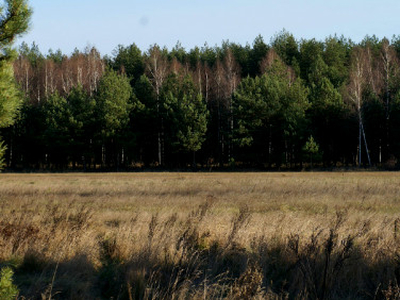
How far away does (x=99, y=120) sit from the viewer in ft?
182

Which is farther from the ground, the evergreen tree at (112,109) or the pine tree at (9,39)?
the evergreen tree at (112,109)

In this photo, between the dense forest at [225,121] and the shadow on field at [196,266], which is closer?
the shadow on field at [196,266]

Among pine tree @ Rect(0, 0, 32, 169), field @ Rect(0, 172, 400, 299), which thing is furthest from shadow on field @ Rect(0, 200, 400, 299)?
pine tree @ Rect(0, 0, 32, 169)

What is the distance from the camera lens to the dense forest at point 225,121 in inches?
2026

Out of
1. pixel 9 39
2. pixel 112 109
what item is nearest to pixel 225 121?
pixel 112 109

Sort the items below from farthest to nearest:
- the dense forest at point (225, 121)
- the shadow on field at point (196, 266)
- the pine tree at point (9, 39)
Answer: the dense forest at point (225, 121)
the pine tree at point (9, 39)
the shadow on field at point (196, 266)

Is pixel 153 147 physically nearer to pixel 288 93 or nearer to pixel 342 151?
pixel 288 93

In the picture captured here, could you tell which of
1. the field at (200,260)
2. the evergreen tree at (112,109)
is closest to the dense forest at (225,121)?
the evergreen tree at (112,109)

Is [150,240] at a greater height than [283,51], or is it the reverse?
[283,51]

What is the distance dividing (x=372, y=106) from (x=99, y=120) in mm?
→ 34758

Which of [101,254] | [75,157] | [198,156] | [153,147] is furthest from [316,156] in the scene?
[101,254]

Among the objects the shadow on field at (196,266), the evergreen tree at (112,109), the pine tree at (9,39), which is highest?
the evergreen tree at (112,109)

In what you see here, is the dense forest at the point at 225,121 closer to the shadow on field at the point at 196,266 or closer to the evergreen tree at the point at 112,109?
the evergreen tree at the point at 112,109

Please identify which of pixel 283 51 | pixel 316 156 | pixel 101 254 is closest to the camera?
pixel 101 254
